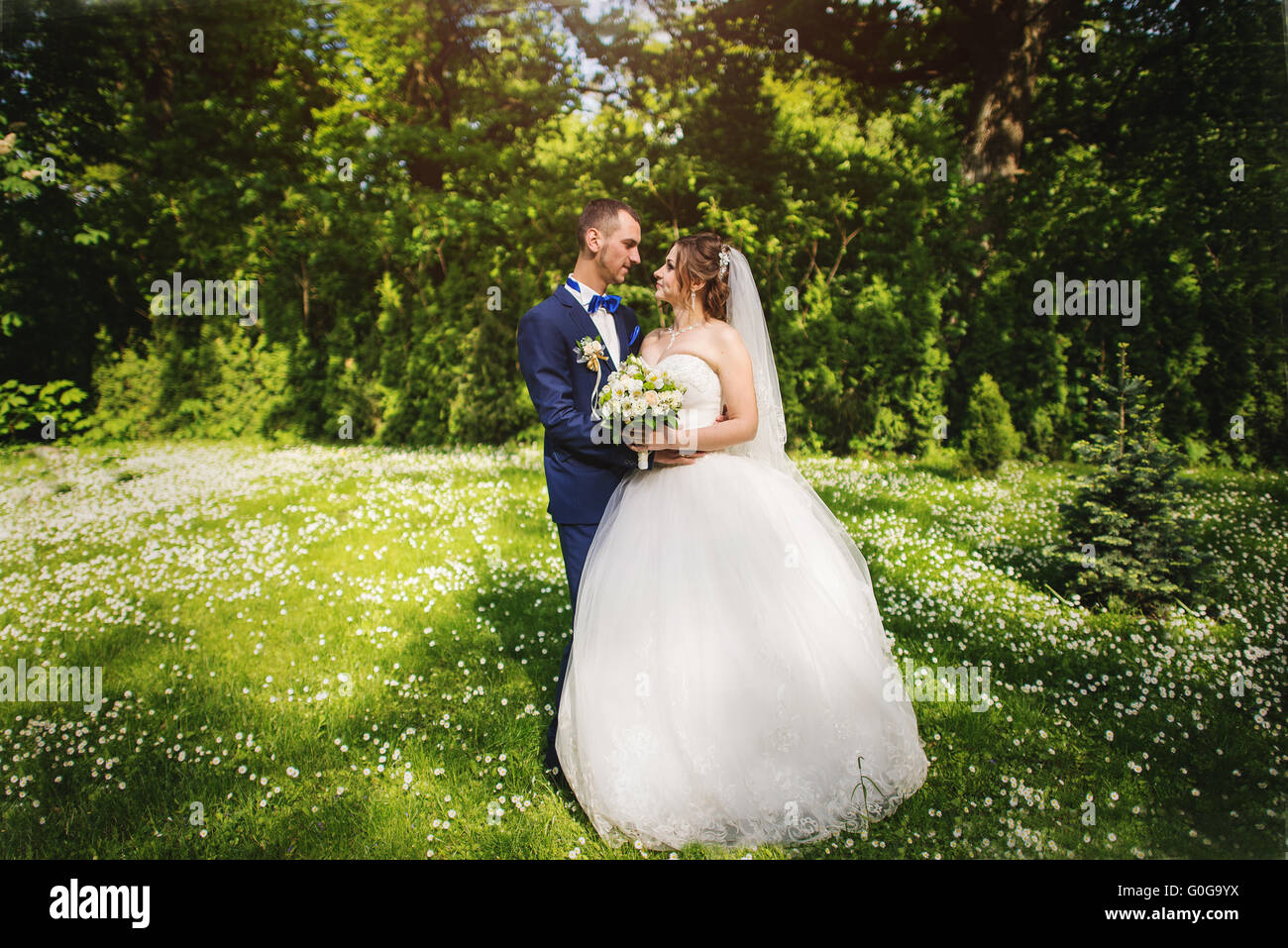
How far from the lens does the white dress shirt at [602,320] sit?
3.56 metres


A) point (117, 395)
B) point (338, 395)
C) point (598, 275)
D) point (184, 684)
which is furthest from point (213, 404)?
point (598, 275)

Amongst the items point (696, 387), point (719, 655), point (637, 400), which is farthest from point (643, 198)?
point (719, 655)

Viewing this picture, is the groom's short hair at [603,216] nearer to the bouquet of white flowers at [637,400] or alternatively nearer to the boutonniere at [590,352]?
the boutonniere at [590,352]

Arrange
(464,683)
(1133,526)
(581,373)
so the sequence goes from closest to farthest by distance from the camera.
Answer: (581,373), (464,683), (1133,526)

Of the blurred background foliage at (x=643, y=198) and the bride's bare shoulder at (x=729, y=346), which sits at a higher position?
the blurred background foliage at (x=643, y=198)

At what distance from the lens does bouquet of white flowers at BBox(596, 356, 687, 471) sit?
127 inches

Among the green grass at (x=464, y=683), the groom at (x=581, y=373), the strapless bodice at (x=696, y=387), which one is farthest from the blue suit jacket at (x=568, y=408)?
the green grass at (x=464, y=683)

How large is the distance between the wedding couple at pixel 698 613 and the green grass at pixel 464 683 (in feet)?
0.78

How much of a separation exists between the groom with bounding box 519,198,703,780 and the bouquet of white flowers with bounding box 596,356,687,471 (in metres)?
0.13

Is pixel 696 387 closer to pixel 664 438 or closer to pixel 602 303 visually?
pixel 664 438

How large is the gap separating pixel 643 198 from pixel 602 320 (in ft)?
30.9

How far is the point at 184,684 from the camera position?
4746 mm

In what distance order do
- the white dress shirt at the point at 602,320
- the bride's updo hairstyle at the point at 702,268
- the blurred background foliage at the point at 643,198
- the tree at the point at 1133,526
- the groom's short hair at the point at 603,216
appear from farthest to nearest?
1. the blurred background foliage at the point at 643,198
2. the tree at the point at 1133,526
3. the bride's updo hairstyle at the point at 702,268
4. the white dress shirt at the point at 602,320
5. the groom's short hair at the point at 603,216

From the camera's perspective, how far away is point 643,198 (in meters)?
12.2
